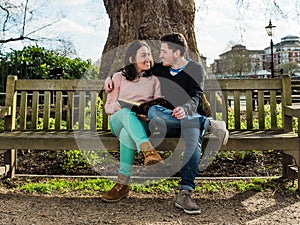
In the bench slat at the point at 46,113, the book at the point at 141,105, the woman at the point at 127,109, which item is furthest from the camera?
the bench slat at the point at 46,113

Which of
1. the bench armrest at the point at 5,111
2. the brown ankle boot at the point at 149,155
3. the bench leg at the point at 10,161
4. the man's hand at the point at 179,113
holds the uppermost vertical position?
the bench armrest at the point at 5,111

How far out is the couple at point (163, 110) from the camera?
2.70 metres

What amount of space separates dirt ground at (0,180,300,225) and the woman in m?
0.20

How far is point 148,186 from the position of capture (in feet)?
11.1

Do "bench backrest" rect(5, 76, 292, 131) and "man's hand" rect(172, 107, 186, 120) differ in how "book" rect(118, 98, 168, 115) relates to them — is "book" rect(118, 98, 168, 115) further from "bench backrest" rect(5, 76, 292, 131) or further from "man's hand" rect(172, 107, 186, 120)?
"bench backrest" rect(5, 76, 292, 131)

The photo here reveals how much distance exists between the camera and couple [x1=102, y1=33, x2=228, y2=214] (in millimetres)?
2701

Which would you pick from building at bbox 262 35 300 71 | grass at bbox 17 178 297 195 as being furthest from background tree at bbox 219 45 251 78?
building at bbox 262 35 300 71

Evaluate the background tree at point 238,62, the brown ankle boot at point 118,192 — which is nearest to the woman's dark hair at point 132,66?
the brown ankle boot at point 118,192

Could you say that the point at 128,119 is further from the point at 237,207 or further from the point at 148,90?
the point at 237,207

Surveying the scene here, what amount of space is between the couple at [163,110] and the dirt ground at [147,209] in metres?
0.13

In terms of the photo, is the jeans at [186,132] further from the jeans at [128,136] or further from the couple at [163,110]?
the jeans at [128,136]

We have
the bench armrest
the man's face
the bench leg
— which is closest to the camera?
the man's face

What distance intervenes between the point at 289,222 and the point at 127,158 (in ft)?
4.21

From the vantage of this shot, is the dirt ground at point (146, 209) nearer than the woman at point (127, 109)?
Yes
